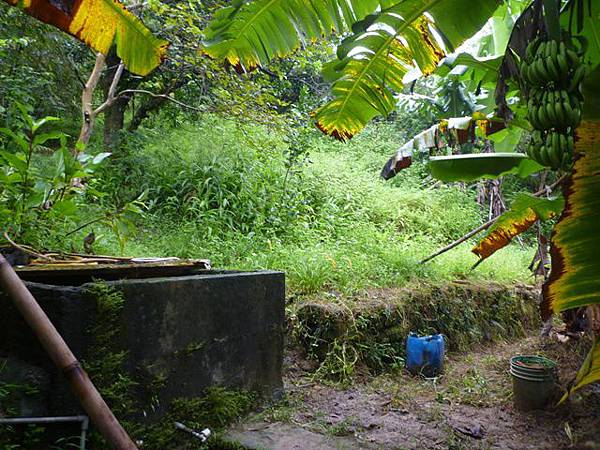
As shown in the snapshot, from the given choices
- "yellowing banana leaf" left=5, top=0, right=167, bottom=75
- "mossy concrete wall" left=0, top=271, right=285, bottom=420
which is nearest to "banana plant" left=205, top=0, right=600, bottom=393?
"yellowing banana leaf" left=5, top=0, right=167, bottom=75

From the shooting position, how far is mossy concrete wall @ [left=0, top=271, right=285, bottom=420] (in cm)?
193

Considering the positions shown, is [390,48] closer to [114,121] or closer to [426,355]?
[426,355]

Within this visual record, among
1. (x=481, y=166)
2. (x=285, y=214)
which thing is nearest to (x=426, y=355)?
(x=481, y=166)

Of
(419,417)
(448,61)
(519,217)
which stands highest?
(448,61)

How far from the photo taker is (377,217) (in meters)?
6.90

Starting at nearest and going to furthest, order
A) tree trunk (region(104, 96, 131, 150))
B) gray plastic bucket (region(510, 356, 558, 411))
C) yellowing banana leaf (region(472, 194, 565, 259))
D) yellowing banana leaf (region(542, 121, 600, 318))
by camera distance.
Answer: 1. yellowing banana leaf (region(542, 121, 600, 318))
2. yellowing banana leaf (region(472, 194, 565, 259))
3. gray plastic bucket (region(510, 356, 558, 411))
4. tree trunk (region(104, 96, 131, 150))

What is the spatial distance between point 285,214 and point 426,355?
2.51 m

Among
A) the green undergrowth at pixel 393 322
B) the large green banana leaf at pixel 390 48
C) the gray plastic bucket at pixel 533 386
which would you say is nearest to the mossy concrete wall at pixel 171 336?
the green undergrowth at pixel 393 322

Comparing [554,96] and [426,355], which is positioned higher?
[554,96]

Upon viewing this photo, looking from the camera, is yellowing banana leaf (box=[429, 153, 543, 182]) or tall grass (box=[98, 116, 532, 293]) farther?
tall grass (box=[98, 116, 532, 293])

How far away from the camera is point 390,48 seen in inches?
102

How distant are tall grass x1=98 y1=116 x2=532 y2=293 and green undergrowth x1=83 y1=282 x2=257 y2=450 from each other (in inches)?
71.5

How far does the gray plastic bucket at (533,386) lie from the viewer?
3307 millimetres

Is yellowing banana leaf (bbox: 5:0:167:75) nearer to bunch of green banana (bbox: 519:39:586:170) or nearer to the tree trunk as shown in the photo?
bunch of green banana (bbox: 519:39:586:170)
